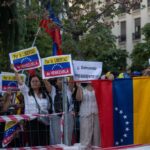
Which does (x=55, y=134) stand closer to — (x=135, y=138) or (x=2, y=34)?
(x=135, y=138)

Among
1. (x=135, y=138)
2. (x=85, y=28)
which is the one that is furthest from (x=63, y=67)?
(x=85, y=28)

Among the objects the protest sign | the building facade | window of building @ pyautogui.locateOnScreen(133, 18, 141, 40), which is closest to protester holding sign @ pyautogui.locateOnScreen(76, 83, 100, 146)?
the protest sign

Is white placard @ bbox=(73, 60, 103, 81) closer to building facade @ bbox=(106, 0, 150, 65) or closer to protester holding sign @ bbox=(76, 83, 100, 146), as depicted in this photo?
protester holding sign @ bbox=(76, 83, 100, 146)

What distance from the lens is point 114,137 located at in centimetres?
834

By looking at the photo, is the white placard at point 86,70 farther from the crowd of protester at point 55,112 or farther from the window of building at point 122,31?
the window of building at point 122,31

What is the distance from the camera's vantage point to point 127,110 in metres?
8.32

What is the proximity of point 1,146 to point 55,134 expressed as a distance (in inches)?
40.3

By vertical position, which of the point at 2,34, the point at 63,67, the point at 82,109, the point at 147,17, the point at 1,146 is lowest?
the point at 1,146

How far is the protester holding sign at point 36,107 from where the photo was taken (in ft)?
28.6

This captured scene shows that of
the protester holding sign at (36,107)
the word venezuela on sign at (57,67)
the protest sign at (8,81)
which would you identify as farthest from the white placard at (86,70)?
the protest sign at (8,81)

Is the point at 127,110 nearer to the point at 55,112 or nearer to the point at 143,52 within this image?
the point at 55,112

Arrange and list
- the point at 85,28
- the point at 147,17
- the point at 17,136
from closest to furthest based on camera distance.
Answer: the point at 17,136 < the point at 85,28 < the point at 147,17

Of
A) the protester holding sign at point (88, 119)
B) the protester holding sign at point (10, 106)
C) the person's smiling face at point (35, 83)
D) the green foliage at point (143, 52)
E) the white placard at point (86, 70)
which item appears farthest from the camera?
the green foliage at point (143, 52)

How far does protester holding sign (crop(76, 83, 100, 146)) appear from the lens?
8.51 metres
